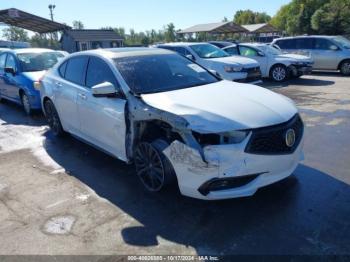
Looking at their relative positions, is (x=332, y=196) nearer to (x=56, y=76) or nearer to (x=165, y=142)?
(x=165, y=142)

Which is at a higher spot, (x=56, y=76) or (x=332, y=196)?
(x=56, y=76)

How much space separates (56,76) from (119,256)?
400 cm

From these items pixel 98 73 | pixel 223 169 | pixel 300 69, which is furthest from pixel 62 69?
pixel 300 69

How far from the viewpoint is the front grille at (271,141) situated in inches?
132

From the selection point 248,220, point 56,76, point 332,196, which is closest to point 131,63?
point 56,76

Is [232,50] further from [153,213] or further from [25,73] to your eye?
[153,213]

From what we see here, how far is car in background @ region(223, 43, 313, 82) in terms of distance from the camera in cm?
1305

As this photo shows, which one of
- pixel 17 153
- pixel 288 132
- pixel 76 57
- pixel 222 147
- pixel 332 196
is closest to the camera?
pixel 222 147

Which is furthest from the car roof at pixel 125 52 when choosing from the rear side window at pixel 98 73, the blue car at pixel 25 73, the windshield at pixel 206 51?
the windshield at pixel 206 51

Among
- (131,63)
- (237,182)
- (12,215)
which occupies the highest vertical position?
(131,63)

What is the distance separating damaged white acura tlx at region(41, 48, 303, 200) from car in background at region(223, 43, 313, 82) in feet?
→ 28.9

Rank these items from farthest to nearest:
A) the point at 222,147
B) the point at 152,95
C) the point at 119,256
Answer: the point at 152,95 → the point at 222,147 → the point at 119,256

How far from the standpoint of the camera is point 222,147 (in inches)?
131

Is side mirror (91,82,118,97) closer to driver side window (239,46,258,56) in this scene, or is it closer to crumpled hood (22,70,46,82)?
crumpled hood (22,70,46,82)
